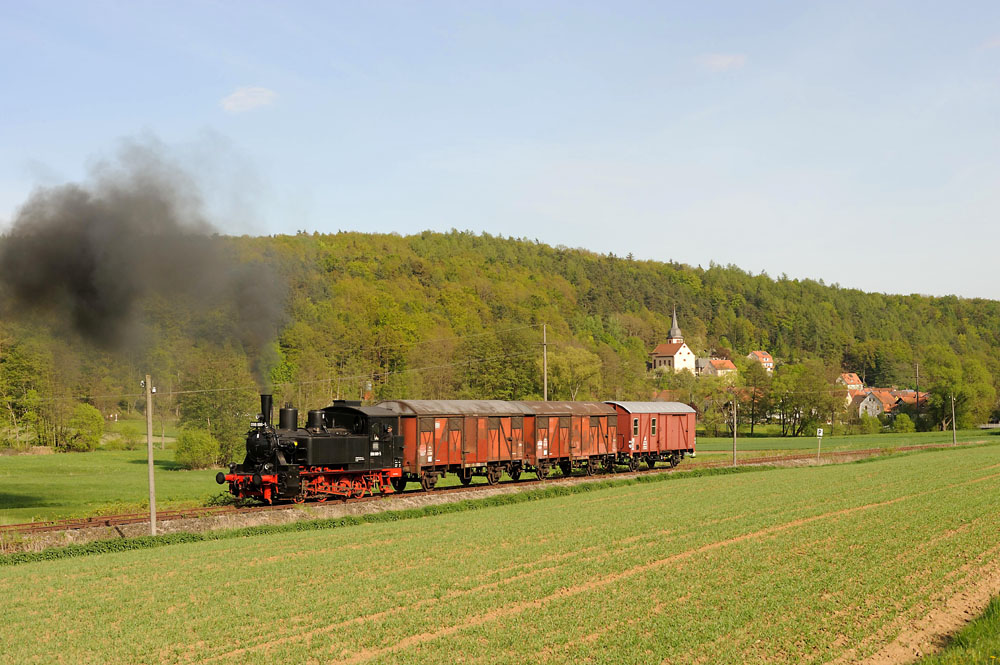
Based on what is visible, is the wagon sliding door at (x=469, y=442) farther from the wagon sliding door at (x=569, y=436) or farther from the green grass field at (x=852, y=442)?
the green grass field at (x=852, y=442)

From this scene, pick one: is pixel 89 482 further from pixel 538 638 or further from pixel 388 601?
pixel 538 638

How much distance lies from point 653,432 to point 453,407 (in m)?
17.2

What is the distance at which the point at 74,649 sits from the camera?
40.4 ft

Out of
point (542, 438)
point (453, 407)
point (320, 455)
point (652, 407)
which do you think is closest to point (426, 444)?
point (453, 407)

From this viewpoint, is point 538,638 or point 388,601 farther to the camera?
point 388,601

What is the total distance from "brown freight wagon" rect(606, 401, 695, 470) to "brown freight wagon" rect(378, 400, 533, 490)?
336 inches

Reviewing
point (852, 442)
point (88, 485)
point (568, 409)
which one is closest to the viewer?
point (568, 409)

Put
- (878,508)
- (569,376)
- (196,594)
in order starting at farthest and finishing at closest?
(569,376), (878,508), (196,594)

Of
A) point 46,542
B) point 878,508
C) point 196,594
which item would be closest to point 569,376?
point 878,508

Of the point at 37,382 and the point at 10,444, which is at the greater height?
the point at 37,382

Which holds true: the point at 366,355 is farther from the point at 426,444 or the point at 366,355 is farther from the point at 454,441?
the point at 426,444

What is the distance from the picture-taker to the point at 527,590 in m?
15.2

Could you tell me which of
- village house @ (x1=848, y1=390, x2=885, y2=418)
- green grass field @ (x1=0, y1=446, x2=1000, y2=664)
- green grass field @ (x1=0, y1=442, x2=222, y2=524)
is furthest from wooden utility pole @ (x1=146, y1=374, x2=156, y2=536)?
village house @ (x1=848, y1=390, x2=885, y2=418)

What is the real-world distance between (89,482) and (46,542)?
32049 mm
